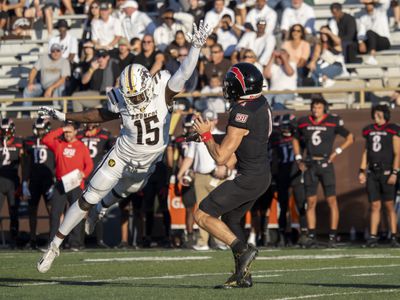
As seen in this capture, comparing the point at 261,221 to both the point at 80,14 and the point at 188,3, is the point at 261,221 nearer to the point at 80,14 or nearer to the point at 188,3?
the point at 188,3

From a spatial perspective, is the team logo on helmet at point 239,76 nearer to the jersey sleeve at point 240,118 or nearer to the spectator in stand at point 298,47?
the jersey sleeve at point 240,118

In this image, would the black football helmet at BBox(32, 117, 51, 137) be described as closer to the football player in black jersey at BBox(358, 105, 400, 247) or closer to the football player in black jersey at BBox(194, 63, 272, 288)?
the football player in black jersey at BBox(358, 105, 400, 247)

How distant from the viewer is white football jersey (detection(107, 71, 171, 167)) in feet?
35.8

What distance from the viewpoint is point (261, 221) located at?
55.4ft

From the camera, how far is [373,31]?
61.1 feet

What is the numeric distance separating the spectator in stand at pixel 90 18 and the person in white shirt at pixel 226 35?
243cm

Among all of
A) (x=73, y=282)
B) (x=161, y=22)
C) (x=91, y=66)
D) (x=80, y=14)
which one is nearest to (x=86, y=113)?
(x=73, y=282)

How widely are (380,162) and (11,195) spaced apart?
5.38 m

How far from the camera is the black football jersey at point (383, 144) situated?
1591cm

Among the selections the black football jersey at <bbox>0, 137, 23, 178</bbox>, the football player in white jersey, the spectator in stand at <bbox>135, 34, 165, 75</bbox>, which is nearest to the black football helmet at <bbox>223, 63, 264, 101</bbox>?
the football player in white jersey

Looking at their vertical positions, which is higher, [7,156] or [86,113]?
[86,113]

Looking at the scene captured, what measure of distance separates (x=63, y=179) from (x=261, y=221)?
2.95 metres

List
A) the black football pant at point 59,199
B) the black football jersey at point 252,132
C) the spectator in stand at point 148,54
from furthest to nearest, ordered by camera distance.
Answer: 1. the spectator in stand at point 148,54
2. the black football pant at point 59,199
3. the black football jersey at point 252,132

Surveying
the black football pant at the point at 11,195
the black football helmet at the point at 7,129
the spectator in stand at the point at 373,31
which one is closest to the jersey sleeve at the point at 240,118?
the black football helmet at the point at 7,129
